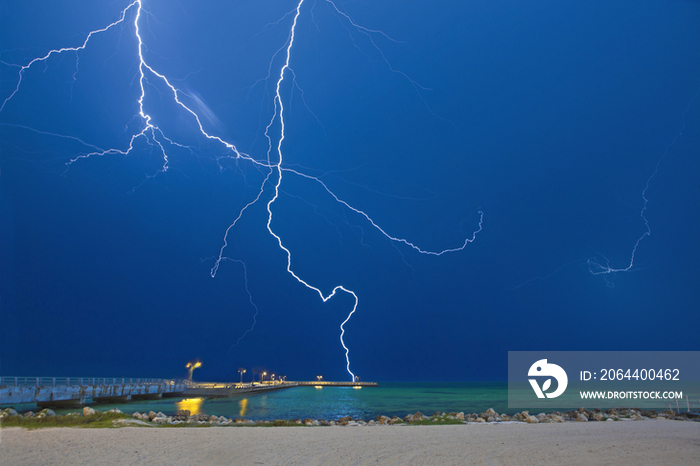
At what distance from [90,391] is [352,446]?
21.7 metres

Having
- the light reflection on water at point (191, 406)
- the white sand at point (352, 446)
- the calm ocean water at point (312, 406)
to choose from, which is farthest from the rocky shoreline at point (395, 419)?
the light reflection on water at point (191, 406)

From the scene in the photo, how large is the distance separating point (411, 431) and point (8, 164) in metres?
30.0

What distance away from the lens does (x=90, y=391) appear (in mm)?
22766

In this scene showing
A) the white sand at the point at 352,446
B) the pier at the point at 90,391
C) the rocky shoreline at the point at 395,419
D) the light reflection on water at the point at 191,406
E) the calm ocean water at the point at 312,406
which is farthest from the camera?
the light reflection on water at the point at 191,406

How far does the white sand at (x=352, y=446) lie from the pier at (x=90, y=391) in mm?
10853

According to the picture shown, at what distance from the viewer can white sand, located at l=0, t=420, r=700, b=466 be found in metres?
6.44

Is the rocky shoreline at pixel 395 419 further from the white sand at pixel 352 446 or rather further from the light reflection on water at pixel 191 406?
the light reflection on water at pixel 191 406

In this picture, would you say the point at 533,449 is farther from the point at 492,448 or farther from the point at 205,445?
the point at 205,445

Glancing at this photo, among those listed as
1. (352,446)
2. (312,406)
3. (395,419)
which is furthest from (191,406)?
(352,446)

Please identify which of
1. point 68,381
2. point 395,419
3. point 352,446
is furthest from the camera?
point 68,381

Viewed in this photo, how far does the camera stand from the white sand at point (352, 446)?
21.1ft

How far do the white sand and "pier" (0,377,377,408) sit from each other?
1085 cm

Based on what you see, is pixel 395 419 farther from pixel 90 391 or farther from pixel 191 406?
pixel 90 391

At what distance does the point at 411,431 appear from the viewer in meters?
9.98
